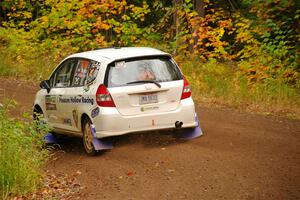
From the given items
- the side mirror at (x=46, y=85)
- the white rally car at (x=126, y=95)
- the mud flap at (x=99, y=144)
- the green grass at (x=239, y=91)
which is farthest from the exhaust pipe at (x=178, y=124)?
the green grass at (x=239, y=91)

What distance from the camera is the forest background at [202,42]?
16.7 m

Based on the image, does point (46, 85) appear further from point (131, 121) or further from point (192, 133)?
point (192, 133)

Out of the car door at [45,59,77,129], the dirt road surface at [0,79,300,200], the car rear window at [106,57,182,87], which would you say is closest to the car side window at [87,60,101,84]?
the car rear window at [106,57,182,87]

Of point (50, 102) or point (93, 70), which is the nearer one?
point (93, 70)

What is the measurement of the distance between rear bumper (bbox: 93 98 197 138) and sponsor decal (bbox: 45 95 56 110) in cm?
189

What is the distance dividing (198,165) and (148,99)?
1567 millimetres

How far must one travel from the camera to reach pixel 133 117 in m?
10.4

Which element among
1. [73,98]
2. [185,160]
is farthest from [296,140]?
[73,98]

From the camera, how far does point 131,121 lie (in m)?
10.4

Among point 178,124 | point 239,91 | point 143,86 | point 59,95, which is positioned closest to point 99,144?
point 143,86

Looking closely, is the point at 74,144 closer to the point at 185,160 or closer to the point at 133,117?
the point at 133,117

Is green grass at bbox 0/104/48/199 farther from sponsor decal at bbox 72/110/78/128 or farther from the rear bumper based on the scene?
sponsor decal at bbox 72/110/78/128

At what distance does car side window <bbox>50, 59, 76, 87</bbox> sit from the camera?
11.8 meters

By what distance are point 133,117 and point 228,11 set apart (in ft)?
45.1
